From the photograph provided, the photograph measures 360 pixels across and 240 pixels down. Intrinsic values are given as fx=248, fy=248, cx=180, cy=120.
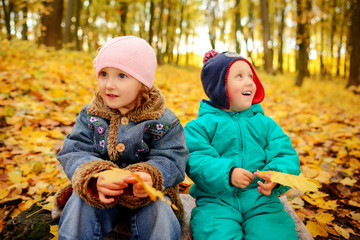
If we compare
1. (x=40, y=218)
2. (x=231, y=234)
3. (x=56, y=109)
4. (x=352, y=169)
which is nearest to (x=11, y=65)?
(x=56, y=109)

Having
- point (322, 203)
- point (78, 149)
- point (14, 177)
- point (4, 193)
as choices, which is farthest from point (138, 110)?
point (322, 203)

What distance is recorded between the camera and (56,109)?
3943mm

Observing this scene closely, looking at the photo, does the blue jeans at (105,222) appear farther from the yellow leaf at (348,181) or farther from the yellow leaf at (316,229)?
the yellow leaf at (348,181)

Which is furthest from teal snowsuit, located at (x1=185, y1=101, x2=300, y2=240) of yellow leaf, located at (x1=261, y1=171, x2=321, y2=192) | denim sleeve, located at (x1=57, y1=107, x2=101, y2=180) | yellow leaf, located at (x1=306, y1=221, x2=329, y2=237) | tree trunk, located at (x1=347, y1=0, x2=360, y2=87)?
tree trunk, located at (x1=347, y1=0, x2=360, y2=87)

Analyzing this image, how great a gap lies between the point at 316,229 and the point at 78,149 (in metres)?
1.89

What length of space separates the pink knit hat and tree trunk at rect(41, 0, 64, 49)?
25.6 ft

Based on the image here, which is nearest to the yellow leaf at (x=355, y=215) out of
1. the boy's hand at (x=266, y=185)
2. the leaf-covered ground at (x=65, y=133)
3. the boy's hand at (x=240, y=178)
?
the leaf-covered ground at (x=65, y=133)

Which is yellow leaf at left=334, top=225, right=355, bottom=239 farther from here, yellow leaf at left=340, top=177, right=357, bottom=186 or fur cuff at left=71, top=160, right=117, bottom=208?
fur cuff at left=71, top=160, right=117, bottom=208

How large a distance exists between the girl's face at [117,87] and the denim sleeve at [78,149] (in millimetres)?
213

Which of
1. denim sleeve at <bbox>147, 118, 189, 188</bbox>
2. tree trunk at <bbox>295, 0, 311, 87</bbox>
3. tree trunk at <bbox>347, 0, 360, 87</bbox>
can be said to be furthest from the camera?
tree trunk at <bbox>347, 0, 360, 87</bbox>

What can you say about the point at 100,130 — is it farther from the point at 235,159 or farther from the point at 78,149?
the point at 235,159

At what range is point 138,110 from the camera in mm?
1579

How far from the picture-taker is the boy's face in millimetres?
1852

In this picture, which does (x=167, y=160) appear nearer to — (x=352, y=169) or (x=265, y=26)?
(x=352, y=169)
